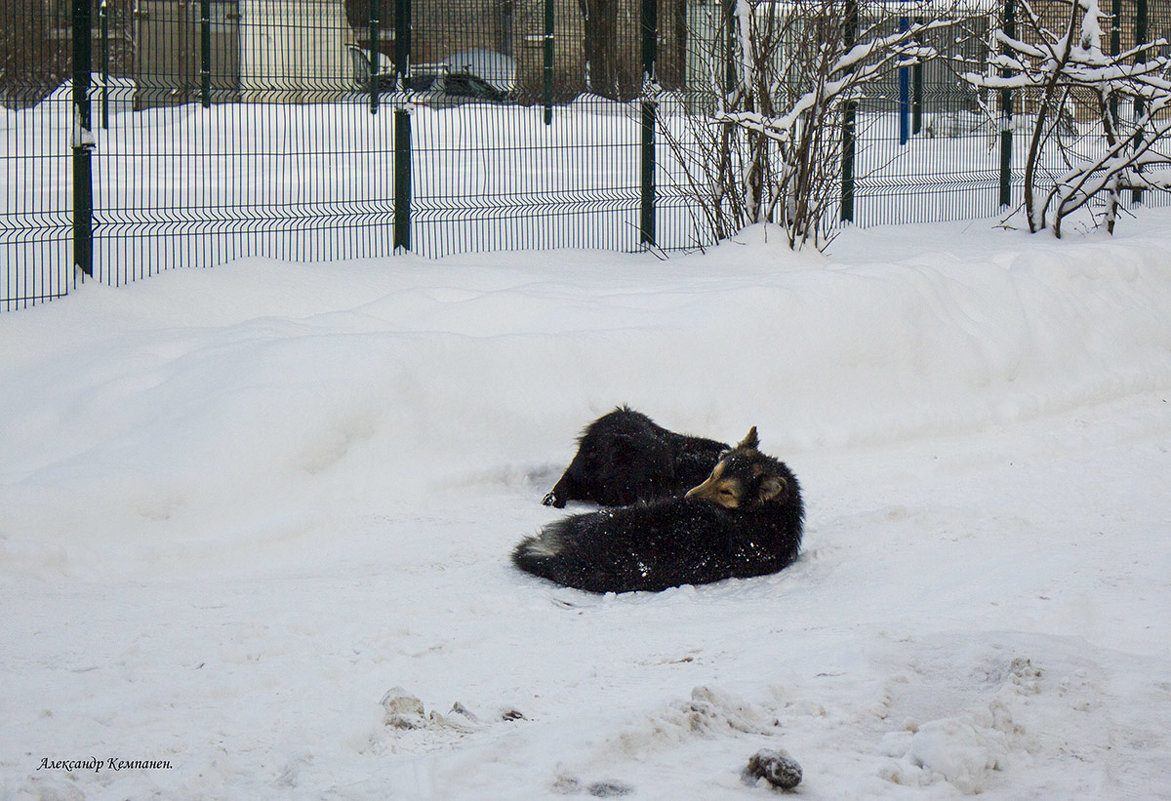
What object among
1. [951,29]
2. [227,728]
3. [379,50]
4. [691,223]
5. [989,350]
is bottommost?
[227,728]

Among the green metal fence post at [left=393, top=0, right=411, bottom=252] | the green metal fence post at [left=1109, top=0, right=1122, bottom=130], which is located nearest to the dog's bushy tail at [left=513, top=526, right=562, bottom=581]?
the green metal fence post at [left=393, top=0, right=411, bottom=252]

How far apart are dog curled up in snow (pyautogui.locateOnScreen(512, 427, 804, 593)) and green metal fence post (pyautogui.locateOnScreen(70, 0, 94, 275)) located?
17.9ft

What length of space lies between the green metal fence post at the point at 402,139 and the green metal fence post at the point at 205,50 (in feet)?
5.17

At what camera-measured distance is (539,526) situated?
5766 mm

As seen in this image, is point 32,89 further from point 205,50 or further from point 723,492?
point 723,492

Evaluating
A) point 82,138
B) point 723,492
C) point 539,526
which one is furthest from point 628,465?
point 82,138

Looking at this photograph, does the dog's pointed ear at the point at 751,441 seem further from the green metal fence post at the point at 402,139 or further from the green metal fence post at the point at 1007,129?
the green metal fence post at the point at 1007,129

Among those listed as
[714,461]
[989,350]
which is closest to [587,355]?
[714,461]

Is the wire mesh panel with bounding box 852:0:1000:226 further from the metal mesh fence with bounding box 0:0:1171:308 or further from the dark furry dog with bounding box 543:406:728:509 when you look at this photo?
the dark furry dog with bounding box 543:406:728:509

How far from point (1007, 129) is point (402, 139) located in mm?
9104

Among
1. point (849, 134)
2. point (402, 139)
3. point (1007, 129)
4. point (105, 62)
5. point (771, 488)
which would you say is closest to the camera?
point (771, 488)

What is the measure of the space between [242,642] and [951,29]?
1449cm

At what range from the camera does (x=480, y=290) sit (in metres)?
9.16

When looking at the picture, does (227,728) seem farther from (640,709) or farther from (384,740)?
(640,709)
